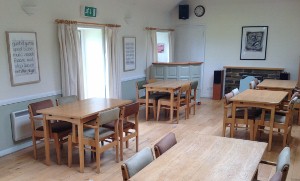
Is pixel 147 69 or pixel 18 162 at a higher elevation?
pixel 147 69

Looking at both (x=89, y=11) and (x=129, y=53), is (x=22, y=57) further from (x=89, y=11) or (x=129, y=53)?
(x=129, y=53)

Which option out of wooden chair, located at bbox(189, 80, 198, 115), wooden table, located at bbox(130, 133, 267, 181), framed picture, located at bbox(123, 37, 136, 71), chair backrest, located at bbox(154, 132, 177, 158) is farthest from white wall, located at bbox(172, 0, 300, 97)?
chair backrest, located at bbox(154, 132, 177, 158)

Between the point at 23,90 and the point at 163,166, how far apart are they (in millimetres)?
3006

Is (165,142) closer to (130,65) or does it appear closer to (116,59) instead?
(116,59)

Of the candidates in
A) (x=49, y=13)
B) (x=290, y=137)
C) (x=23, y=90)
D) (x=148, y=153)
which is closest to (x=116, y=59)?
(x=49, y=13)

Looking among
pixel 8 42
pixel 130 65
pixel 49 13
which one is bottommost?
pixel 130 65

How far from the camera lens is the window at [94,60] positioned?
5711mm

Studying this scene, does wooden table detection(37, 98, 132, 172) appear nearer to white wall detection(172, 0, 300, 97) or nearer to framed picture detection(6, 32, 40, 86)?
framed picture detection(6, 32, 40, 86)

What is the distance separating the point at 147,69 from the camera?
710cm

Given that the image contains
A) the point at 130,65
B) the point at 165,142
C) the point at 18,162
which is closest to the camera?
the point at 165,142

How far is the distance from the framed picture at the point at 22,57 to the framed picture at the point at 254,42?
545 centimetres

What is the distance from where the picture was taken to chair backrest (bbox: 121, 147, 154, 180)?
1788mm

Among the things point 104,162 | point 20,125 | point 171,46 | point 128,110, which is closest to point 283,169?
point 128,110

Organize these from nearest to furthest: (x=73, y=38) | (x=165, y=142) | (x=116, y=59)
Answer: (x=165, y=142) < (x=73, y=38) < (x=116, y=59)
